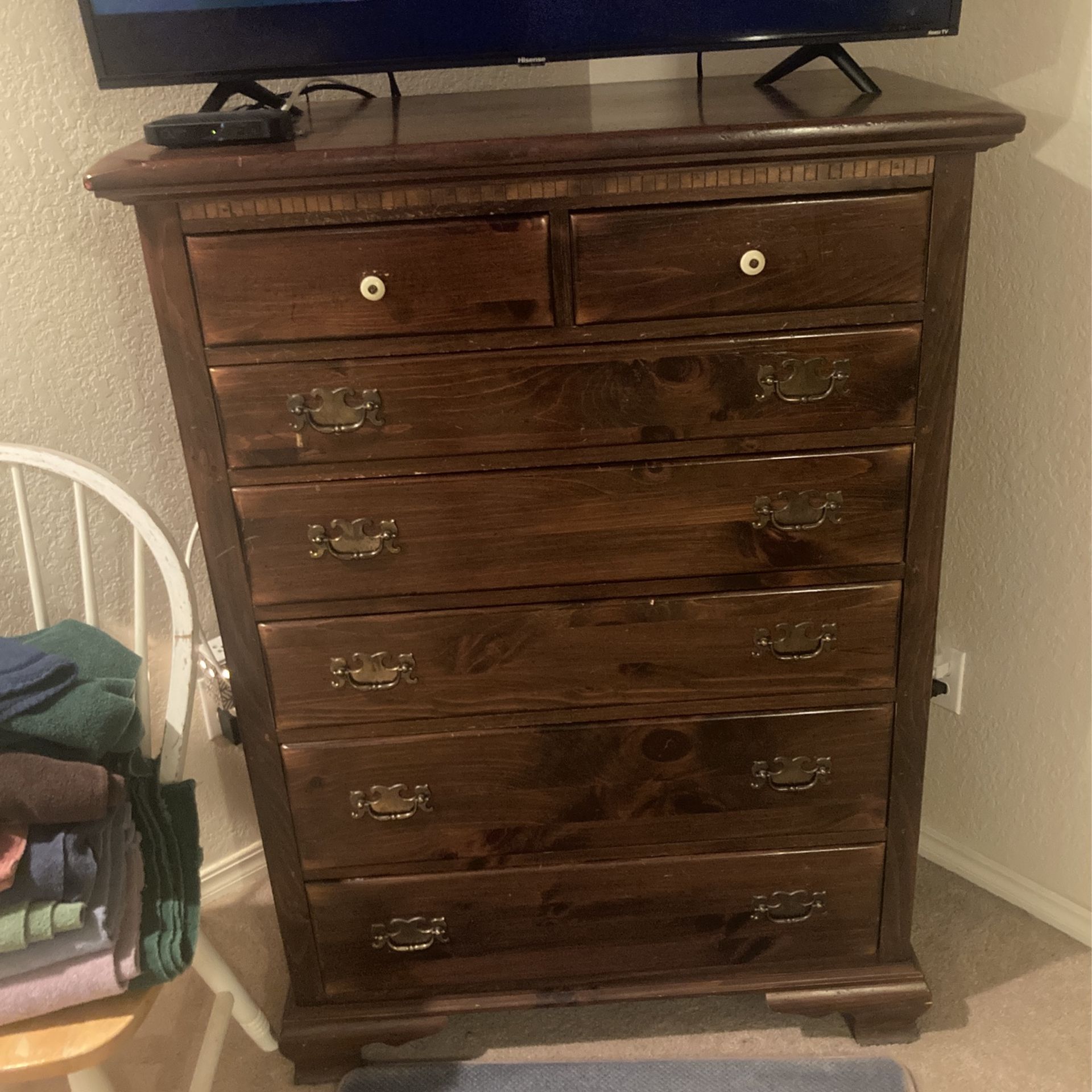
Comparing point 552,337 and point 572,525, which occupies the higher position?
point 552,337

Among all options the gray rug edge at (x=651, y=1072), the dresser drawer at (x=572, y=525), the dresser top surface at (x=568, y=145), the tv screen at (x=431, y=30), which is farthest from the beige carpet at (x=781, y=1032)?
the tv screen at (x=431, y=30)

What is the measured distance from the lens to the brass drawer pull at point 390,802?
1240mm

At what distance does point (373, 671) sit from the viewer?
1180 mm

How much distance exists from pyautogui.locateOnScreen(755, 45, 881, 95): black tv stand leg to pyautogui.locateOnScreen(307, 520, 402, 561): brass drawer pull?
2.27 ft

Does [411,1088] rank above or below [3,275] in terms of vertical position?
below

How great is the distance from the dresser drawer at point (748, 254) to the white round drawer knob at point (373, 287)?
0.19m

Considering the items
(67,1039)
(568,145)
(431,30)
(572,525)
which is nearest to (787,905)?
(572,525)

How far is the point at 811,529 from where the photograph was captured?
3.70 feet

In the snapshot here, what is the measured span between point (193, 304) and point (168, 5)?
0.33 meters

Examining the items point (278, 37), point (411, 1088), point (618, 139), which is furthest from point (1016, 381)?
point (411, 1088)

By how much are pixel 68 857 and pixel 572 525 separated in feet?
1.92

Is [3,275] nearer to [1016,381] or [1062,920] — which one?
[1016,381]

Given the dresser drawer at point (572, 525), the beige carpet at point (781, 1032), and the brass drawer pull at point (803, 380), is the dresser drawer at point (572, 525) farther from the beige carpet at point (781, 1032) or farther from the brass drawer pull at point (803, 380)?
the beige carpet at point (781, 1032)

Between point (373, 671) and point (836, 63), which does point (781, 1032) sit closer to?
point (373, 671)
